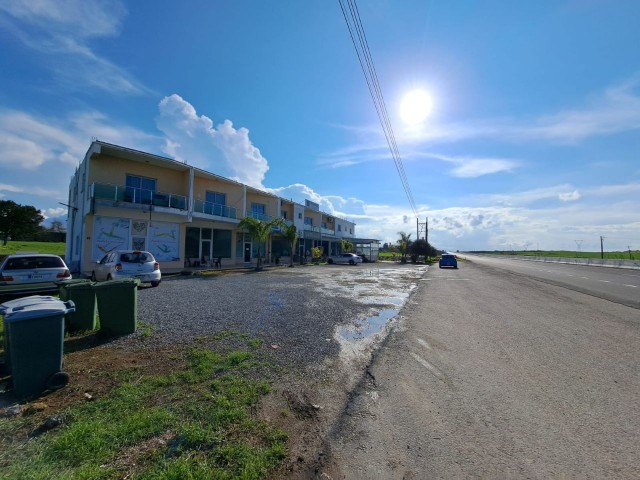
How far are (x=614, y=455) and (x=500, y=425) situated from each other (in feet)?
2.81

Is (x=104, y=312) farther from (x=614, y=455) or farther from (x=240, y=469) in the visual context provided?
(x=614, y=455)

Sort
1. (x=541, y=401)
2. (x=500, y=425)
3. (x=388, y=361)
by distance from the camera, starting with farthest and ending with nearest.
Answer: (x=388, y=361)
(x=541, y=401)
(x=500, y=425)

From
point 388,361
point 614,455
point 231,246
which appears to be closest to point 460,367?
point 388,361

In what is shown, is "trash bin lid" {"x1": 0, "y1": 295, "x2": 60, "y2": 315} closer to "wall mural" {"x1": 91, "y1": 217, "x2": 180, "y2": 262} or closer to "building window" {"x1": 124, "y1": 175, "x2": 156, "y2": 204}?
"wall mural" {"x1": 91, "y1": 217, "x2": 180, "y2": 262}

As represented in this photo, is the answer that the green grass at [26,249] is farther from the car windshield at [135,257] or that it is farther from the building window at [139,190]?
the car windshield at [135,257]

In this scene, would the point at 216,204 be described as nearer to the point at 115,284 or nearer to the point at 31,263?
the point at 31,263

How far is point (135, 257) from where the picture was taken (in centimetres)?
1289

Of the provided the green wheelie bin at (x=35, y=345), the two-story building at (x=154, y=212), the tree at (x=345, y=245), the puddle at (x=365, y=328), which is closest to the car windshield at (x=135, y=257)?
the two-story building at (x=154, y=212)

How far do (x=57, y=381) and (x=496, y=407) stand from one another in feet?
17.4

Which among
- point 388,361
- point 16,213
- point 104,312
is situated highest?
point 16,213

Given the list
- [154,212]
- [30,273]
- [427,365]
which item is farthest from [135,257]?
[427,365]

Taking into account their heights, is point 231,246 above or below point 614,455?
above

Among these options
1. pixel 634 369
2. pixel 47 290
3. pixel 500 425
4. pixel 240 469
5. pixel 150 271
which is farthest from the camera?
pixel 150 271

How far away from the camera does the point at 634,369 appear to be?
4.77 meters
